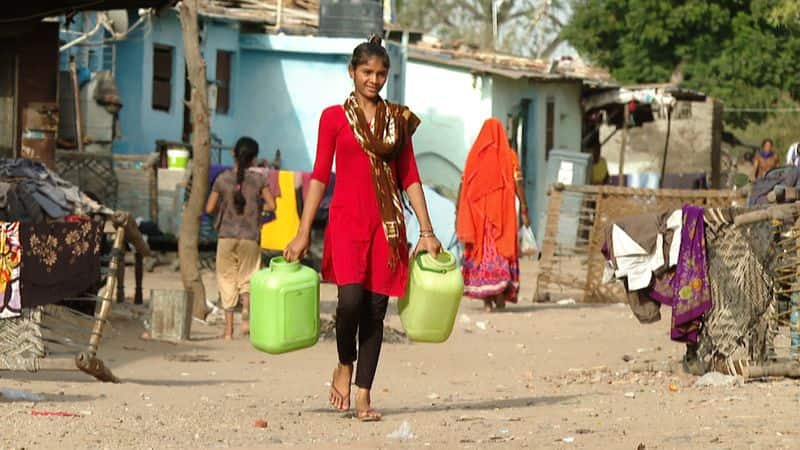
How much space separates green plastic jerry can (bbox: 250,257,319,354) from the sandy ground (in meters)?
0.40

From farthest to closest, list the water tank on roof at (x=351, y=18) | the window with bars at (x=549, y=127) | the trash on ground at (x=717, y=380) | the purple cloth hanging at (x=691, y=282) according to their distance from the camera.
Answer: the window with bars at (x=549, y=127)
the water tank on roof at (x=351, y=18)
the purple cloth hanging at (x=691, y=282)
the trash on ground at (x=717, y=380)

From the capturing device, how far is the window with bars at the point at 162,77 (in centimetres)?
2538

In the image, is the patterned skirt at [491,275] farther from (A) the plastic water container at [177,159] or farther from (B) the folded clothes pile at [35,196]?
(A) the plastic water container at [177,159]

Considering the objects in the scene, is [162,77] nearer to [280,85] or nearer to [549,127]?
[280,85]

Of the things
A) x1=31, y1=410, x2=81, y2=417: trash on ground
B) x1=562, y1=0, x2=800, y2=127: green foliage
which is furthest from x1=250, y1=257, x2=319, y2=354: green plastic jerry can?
x1=562, y1=0, x2=800, y2=127: green foliage

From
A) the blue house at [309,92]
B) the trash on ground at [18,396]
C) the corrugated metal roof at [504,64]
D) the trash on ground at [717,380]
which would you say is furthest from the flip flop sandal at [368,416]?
the corrugated metal roof at [504,64]

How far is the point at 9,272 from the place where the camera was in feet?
30.0

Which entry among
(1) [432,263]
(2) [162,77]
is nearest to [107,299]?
(1) [432,263]

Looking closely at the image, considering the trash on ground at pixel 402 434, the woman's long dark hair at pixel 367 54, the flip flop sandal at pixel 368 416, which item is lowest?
the flip flop sandal at pixel 368 416

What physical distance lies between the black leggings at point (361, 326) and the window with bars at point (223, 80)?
61.9 feet

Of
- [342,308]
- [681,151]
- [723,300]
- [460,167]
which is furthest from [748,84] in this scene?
[342,308]

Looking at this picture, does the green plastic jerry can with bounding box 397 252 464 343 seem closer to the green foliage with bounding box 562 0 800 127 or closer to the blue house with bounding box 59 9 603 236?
the blue house with bounding box 59 9 603 236

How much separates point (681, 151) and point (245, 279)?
2642cm

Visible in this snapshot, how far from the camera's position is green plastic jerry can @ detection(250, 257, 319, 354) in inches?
323
